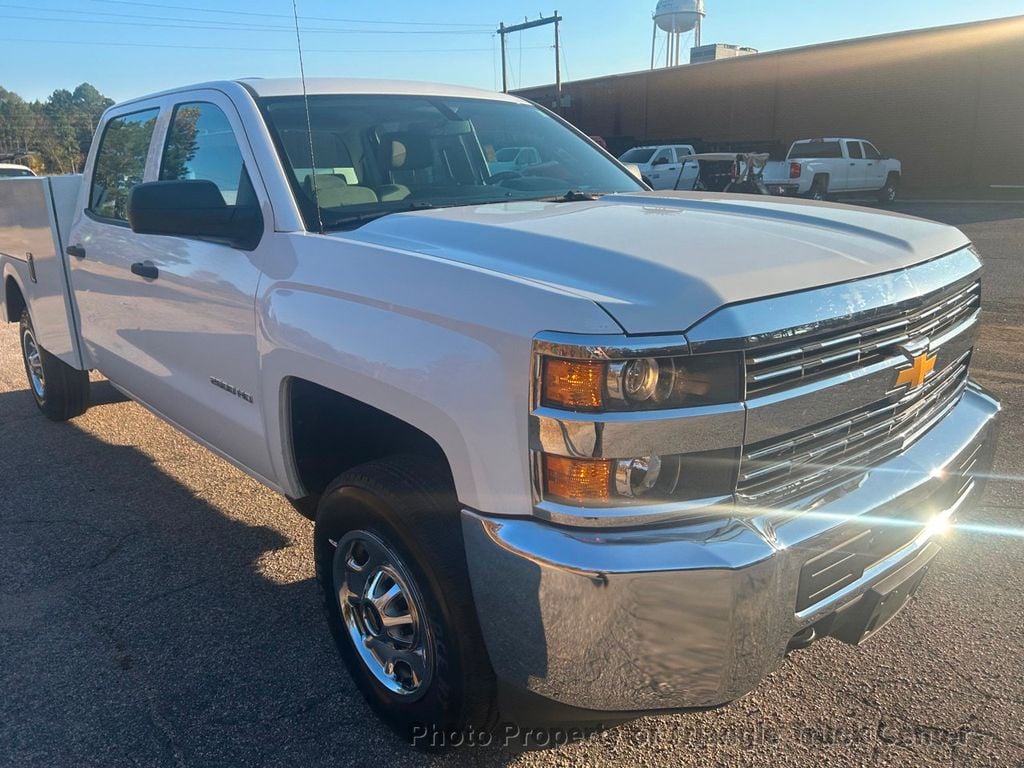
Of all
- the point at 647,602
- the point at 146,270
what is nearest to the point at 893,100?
the point at 146,270

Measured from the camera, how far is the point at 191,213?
112 inches

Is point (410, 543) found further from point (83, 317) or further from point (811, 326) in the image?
point (83, 317)

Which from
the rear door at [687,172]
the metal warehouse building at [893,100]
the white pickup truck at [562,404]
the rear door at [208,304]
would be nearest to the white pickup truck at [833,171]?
the rear door at [687,172]

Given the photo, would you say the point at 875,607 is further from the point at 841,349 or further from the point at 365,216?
the point at 365,216

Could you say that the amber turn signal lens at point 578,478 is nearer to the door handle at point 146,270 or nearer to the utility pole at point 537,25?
the door handle at point 146,270

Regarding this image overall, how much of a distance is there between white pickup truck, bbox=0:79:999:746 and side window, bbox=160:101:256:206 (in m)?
0.05

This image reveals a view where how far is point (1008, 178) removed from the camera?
90.9 feet

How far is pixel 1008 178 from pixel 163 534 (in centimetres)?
3069

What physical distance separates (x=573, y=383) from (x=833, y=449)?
0.78m

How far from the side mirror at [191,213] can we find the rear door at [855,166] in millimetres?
22827

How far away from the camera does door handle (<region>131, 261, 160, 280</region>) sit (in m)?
3.52

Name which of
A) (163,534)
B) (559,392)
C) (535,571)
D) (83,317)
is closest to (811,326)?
(559,392)

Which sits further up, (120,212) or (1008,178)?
(120,212)

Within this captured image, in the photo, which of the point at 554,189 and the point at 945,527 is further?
the point at 554,189
